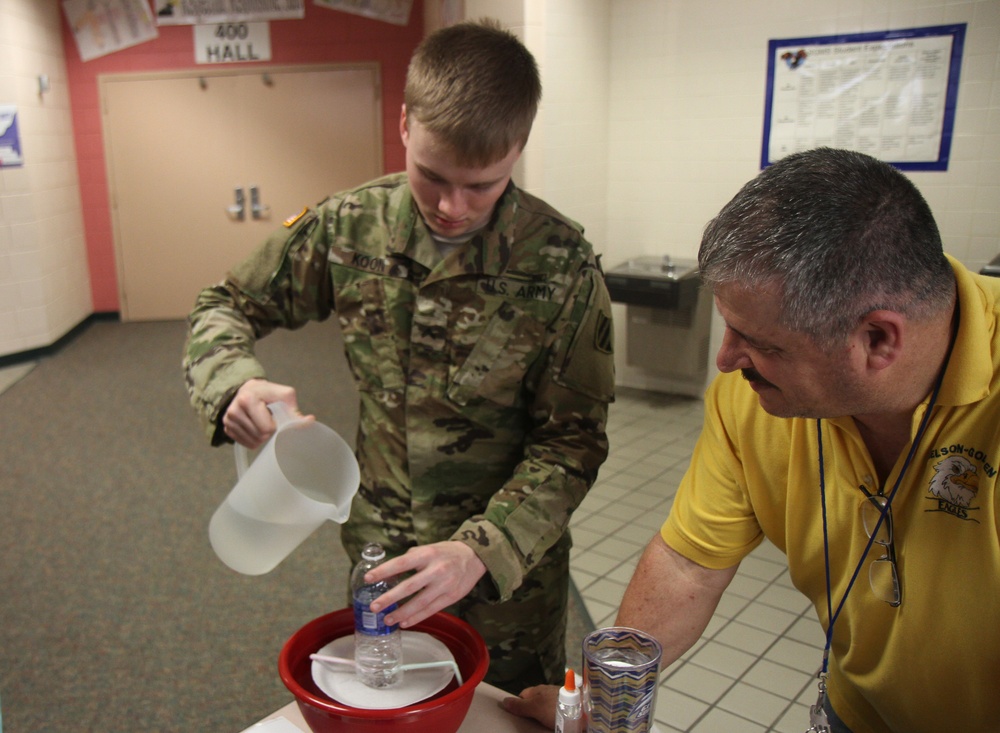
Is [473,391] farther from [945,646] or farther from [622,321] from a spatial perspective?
[622,321]

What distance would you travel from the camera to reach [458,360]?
4.94ft

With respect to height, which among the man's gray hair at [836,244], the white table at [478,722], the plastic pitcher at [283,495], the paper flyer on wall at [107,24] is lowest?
the white table at [478,722]

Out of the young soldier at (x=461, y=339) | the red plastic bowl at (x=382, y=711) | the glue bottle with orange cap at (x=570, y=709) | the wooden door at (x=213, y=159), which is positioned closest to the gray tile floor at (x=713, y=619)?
the young soldier at (x=461, y=339)

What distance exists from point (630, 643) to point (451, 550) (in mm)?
320

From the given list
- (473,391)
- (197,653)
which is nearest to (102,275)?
(197,653)

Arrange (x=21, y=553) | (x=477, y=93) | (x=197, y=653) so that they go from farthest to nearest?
(x=21, y=553) < (x=197, y=653) < (x=477, y=93)

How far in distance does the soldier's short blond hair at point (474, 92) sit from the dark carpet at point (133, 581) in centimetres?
186

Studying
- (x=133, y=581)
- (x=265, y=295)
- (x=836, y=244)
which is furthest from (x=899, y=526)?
(x=133, y=581)

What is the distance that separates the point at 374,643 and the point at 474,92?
83 cm

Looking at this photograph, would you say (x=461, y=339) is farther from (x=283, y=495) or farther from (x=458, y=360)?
(x=283, y=495)

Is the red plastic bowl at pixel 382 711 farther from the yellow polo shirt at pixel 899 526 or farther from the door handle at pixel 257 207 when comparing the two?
the door handle at pixel 257 207

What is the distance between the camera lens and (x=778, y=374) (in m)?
1.05

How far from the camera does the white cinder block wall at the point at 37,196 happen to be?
591cm

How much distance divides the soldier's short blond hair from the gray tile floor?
5.60ft
